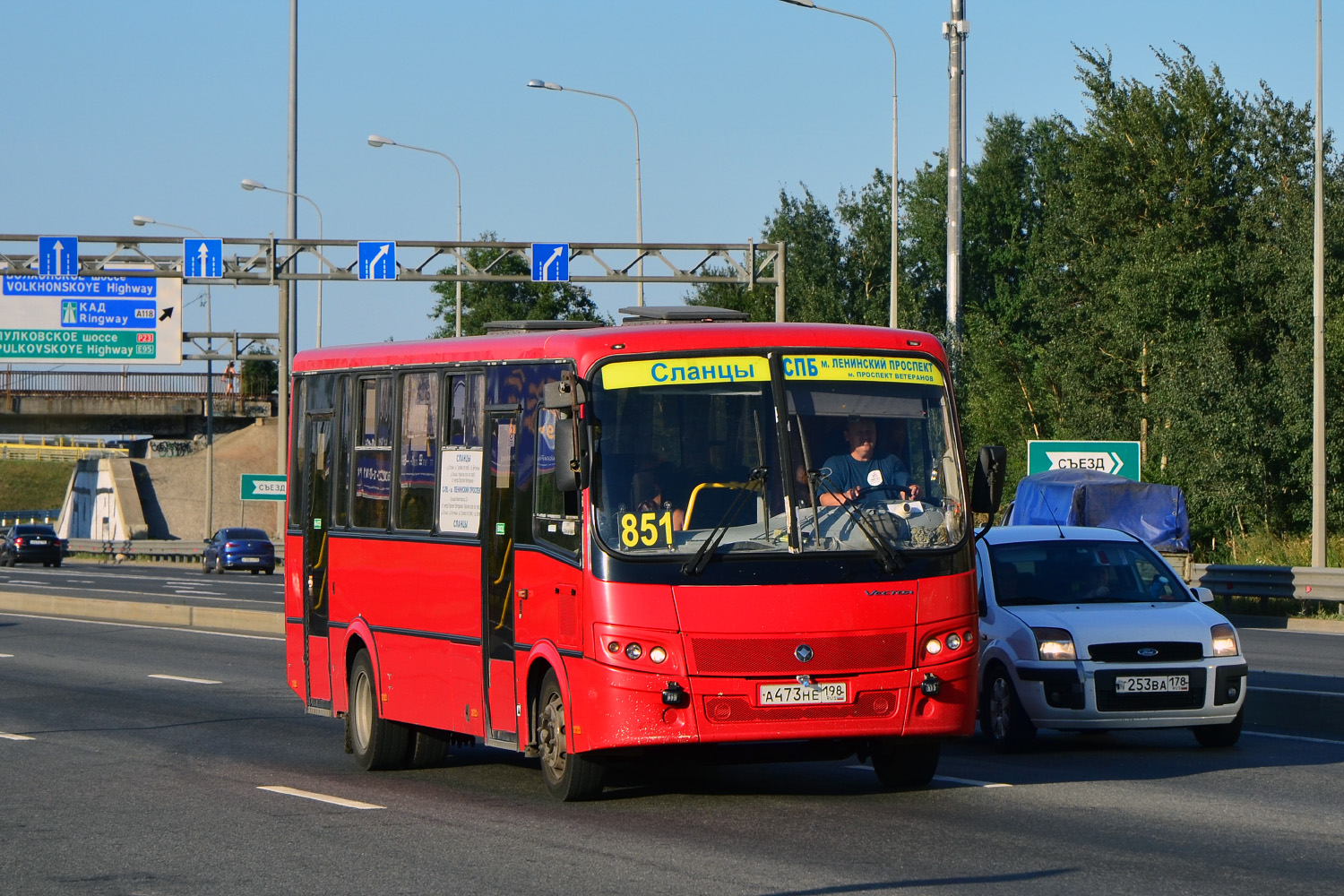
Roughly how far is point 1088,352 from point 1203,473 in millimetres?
10906

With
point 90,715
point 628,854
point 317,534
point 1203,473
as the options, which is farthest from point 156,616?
point 628,854

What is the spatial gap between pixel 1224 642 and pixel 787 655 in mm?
3860

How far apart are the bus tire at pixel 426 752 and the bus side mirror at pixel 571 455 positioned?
334 cm

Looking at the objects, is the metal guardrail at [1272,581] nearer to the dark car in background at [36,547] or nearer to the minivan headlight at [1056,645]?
the minivan headlight at [1056,645]

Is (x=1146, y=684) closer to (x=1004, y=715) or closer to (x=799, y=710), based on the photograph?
(x=1004, y=715)

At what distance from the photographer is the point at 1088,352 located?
166 feet

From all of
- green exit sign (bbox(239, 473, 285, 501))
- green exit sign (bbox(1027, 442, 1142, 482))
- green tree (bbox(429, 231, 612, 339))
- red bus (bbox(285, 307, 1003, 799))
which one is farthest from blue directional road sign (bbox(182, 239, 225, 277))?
green tree (bbox(429, 231, 612, 339))

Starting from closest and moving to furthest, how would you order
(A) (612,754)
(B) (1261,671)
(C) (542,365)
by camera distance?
1. (A) (612,754)
2. (C) (542,365)
3. (B) (1261,671)

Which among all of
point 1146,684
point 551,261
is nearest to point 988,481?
point 1146,684

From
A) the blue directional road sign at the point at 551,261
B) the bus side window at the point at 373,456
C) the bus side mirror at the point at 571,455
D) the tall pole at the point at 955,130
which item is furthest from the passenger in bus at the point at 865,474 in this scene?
the blue directional road sign at the point at 551,261

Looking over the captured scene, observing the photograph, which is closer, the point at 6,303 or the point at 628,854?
the point at 628,854

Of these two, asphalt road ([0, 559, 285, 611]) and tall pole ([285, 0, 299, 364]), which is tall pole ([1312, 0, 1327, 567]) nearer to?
asphalt road ([0, 559, 285, 611])

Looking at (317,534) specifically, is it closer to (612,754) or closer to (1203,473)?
(612,754)

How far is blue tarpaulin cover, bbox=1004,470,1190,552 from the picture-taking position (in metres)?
32.8
